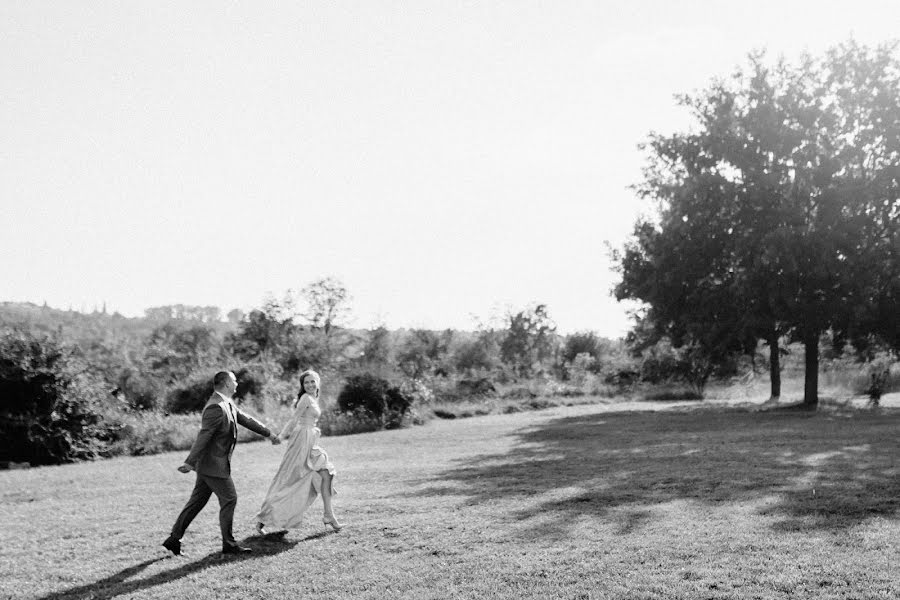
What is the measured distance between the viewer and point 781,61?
2981 centimetres

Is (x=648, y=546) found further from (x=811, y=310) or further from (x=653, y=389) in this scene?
(x=653, y=389)

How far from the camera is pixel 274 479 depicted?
9812mm

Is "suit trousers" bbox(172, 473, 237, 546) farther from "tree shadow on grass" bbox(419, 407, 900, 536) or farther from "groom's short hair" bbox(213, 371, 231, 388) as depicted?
"tree shadow on grass" bbox(419, 407, 900, 536)

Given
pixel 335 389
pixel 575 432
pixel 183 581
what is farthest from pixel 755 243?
pixel 183 581

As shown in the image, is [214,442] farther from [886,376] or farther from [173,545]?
[886,376]

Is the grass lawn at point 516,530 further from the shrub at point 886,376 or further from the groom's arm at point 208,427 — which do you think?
the shrub at point 886,376

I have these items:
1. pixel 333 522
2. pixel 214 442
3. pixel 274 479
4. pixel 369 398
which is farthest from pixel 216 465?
pixel 369 398

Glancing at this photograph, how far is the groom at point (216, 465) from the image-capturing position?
348 inches

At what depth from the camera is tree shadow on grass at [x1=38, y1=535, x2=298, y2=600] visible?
762cm

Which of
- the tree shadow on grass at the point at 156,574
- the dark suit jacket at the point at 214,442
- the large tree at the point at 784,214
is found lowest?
the tree shadow on grass at the point at 156,574

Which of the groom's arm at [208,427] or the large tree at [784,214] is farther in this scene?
the large tree at [784,214]

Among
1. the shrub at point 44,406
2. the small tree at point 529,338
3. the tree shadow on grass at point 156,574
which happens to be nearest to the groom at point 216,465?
the tree shadow on grass at point 156,574

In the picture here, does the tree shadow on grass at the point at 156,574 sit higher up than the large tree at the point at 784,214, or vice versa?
the large tree at the point at 784,214

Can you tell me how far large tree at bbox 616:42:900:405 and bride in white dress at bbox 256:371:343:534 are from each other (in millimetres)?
20530
